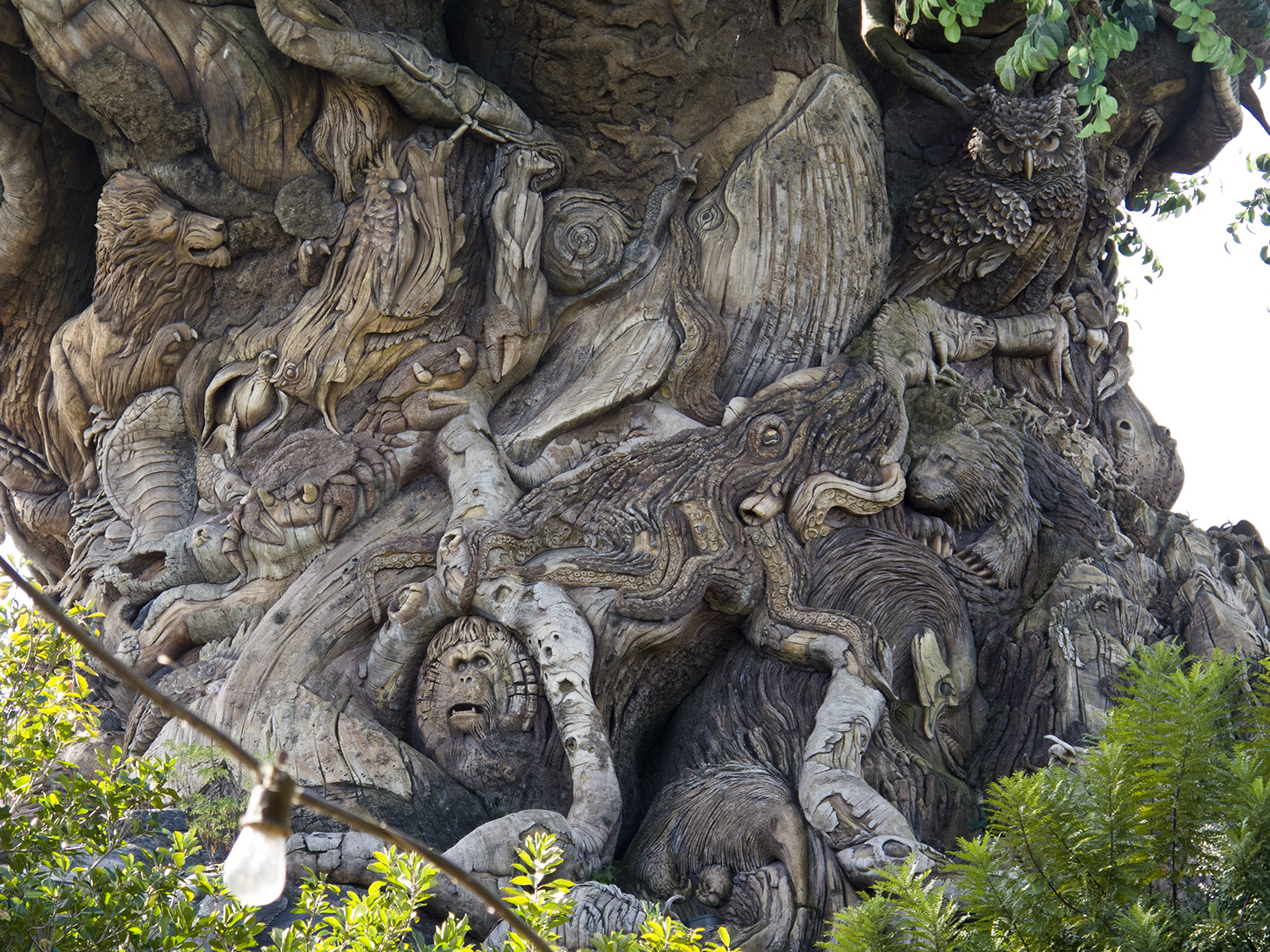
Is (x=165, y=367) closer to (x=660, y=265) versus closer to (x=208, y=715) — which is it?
(x=208, y=715)

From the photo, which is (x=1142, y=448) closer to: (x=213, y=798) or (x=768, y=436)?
(x=768, y=436)

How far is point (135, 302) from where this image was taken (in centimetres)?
627

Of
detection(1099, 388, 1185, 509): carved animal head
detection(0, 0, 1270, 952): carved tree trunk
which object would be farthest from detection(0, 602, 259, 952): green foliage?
detection(1099, 388, 1185, 509): carved animal head

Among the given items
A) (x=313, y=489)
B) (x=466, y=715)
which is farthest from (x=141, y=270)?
(x=466, y=715)

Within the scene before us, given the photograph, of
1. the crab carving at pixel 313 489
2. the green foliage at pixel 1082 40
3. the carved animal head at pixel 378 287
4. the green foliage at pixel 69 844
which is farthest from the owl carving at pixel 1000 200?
the green foliage at pixel 69 844

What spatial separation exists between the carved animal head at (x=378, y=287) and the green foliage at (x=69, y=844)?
2147 millimetres

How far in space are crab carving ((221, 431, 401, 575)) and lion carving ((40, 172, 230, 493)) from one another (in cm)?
93

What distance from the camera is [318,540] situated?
5758mm

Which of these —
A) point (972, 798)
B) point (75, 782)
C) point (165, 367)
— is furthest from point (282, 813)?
point (165, 367)

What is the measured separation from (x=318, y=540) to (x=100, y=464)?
144 cm

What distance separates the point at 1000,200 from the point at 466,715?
3.67 m

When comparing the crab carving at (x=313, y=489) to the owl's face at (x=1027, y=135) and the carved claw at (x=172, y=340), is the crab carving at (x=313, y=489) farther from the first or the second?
the owl's face at (x=1027, y=135)

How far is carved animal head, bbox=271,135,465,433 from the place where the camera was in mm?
5945

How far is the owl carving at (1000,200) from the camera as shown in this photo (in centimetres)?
664
